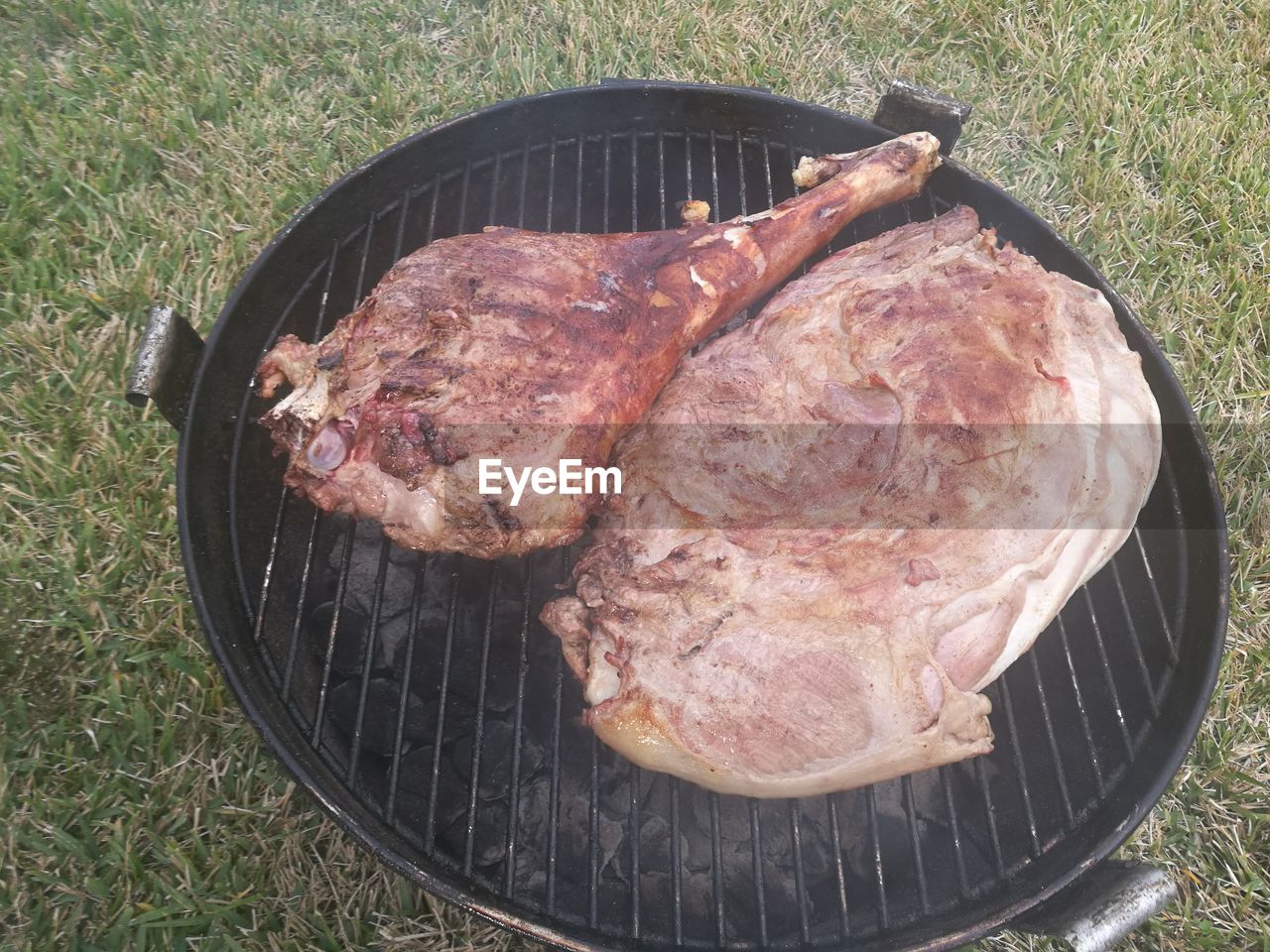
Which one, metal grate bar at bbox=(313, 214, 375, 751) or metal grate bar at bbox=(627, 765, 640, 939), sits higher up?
metal grate bar at bbox=(313, 214, 375, 751)

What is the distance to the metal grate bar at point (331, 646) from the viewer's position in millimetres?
1995

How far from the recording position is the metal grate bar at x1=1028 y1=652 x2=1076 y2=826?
77.9 inches

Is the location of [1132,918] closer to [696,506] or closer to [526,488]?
[696,506]

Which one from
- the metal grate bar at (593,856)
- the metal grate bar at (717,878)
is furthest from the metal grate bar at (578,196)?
the metal grate bar at (717,878)

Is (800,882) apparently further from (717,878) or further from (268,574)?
(268,574)

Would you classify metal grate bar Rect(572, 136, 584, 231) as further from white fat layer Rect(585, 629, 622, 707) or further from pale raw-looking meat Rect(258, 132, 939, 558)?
white fat layer Rect(585, 629, 622, 707)

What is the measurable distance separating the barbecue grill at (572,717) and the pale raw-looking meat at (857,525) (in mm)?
390

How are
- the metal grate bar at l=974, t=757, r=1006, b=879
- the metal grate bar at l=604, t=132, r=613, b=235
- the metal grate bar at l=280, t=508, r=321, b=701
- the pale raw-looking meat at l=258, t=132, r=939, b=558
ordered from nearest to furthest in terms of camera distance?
the pale raw-looking meat at l=258, t=132, r=939, b=558, the metal grate bar at l=974, t=757, r=1006, b=879, the metal grate bar at l=280, t=508, r=321, b=701, the metal grate bar at l=604, t=132, r=613, b=235

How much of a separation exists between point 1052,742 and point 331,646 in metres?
1.83

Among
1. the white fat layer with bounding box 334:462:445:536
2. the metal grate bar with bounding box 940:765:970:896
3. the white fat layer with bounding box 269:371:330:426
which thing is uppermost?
the white fat layer with bounding box 269:371:330:426

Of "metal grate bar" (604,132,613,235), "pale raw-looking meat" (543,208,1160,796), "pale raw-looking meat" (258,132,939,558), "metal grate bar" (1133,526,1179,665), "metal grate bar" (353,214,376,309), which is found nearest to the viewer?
"pale raw-looking meat" (543,208,1160,796)

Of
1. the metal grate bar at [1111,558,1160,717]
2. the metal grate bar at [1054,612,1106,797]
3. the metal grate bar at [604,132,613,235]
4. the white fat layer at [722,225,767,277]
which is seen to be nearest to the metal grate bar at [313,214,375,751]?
the metal grate bar at [604,132,613,235]

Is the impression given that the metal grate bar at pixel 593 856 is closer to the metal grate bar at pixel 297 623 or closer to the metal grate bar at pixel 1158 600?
the metal grate bar at pixel 297 623

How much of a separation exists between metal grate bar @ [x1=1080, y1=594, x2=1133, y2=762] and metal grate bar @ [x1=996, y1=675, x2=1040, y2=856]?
0.79ft
